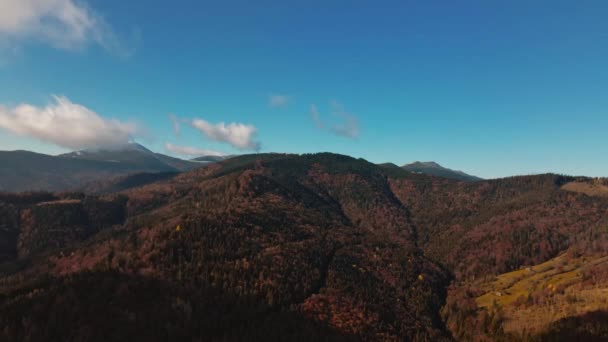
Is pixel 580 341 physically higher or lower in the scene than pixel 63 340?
higher

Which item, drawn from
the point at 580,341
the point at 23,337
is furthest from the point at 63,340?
the point at 580,341

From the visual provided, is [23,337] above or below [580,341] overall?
below

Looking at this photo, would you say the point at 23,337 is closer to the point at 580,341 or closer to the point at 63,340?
the point at 63,340
